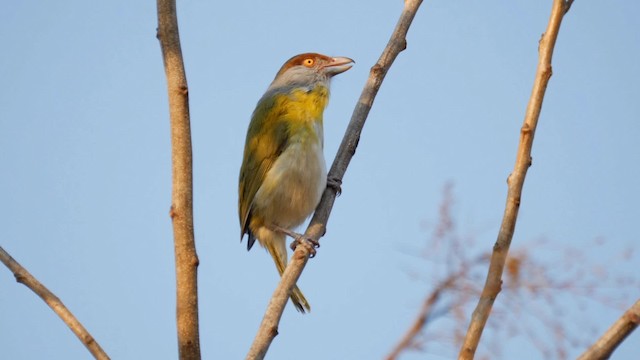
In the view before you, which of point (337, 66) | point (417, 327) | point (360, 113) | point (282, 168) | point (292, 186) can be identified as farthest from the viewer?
point (337, 66)

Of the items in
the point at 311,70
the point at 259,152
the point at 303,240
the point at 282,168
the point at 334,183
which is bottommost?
the point at 303,240

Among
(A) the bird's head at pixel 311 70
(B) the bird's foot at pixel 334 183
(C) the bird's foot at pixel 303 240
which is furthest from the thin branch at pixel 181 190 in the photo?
(A) the bird's head at pixel 311 70

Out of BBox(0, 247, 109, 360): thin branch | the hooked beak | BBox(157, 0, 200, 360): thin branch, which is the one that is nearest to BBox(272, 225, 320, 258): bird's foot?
BBox(157, 0, 200, 360): thin branch

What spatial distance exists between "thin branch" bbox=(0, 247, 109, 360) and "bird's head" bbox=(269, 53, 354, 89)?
11.4ft

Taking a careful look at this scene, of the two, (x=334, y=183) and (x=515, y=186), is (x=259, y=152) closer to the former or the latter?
(x=334, y=183)

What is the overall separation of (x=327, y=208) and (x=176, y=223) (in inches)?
60.5

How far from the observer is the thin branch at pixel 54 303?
7.82ft

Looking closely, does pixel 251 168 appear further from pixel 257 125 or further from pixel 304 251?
pixel 304 251

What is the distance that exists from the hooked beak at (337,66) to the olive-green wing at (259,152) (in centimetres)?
58

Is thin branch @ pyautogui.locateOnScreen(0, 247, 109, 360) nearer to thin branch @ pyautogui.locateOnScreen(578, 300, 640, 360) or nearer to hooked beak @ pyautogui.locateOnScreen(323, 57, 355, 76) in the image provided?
thin branch @ pyautogui.locateOnScreen(578, 300, 640, 360)

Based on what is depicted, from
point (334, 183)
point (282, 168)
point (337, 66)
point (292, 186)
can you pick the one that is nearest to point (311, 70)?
point (337, 66)

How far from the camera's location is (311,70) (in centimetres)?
593

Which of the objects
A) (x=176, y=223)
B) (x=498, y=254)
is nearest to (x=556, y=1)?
(x=498, y=254)

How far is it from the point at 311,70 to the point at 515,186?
3.63m
